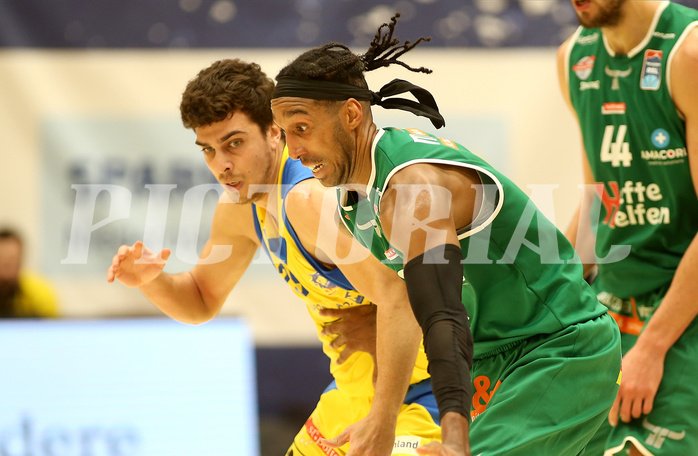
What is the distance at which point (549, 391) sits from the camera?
2105 millimetres

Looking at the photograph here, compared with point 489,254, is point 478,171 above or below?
above

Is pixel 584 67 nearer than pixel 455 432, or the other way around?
pixel 455 432

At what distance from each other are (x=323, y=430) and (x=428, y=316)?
1.42m

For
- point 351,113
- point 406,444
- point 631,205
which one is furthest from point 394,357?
point 631,205

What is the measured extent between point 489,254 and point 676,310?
1.06 meters

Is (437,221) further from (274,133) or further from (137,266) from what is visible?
(137,266)

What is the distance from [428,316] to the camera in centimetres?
174

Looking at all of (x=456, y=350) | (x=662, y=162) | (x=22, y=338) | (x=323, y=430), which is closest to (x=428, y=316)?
(x=456, y=350)

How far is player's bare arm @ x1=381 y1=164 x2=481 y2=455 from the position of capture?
64.2 inches

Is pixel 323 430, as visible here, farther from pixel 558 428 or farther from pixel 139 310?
pixel 139 310

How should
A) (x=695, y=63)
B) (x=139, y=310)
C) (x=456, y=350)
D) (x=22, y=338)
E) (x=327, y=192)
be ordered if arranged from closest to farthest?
(x=456, y=350), (x=327, y=192), (x=695, y=63), (x=22, y=338), (x=139, y=310)

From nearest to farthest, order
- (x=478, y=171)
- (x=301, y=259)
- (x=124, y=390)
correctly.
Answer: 1. (x=478, y=171)
2. (x=301, y=259)
3. (x=124, y=390)

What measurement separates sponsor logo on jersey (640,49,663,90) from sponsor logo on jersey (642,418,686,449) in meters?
1.25

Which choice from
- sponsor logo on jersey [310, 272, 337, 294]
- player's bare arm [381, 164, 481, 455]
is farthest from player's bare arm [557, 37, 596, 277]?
player's bare arm [381, 164, 481, 455]
